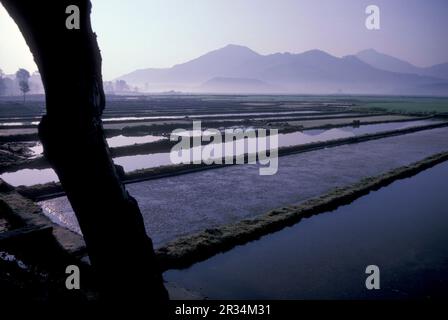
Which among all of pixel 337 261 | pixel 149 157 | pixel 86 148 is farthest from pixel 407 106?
pixel 86 148

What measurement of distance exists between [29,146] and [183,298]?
17309 millimetres

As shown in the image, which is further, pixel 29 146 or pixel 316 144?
pixel 316 144

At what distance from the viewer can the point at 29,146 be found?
62.4 ft

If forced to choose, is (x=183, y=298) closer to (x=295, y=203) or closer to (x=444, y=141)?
(x=295, y=203)

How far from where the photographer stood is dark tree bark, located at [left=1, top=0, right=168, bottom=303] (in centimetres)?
195

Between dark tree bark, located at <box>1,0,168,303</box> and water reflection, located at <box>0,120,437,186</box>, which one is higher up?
dark tree bark, located at <box>1,0,168,303</box>

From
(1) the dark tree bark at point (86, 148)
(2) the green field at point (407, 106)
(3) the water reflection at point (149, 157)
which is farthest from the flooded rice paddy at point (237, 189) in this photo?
(2) the green field at point (407, 106)

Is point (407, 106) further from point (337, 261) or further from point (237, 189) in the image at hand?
point (337, 261)

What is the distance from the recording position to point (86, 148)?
2176mm

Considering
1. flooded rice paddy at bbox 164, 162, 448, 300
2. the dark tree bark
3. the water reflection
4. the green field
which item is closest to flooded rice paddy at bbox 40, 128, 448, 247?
flooded rice paddy at bbox 164, 162, 448, 300

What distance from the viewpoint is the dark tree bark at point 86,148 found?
1.95 metres

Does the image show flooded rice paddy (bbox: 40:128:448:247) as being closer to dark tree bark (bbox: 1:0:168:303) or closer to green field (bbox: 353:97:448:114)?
dark tree bark (bbox: 1:0:168:303)

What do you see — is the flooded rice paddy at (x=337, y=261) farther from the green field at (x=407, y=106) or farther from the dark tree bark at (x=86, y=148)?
Answer: the green field at (x=407, y=106)

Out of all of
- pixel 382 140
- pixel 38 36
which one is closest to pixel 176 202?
pixel 38 36
